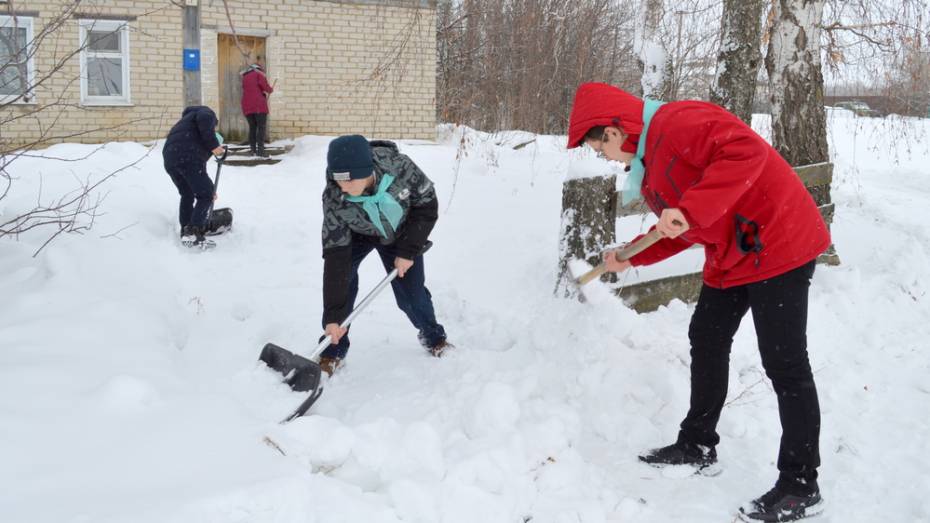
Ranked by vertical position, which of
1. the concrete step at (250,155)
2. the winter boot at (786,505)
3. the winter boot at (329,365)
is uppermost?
the concrete step at (250,155)

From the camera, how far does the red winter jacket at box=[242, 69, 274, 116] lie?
37.7 feet

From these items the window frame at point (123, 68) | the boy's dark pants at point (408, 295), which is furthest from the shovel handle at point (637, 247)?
the window frame at point (123, 68)

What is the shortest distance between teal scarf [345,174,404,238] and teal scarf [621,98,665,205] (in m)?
1.32

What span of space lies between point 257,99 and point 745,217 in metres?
10.1

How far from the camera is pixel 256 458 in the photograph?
281 cm

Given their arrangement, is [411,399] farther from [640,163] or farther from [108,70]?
[108,70]

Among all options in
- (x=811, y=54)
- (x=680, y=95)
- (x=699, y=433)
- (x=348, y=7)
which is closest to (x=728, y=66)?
(x=811, y=54)

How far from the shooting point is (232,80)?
13.0 meters

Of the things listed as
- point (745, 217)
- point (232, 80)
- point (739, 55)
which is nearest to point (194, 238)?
point (739, 55)

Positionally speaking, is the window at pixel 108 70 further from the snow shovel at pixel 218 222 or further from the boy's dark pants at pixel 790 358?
the boy's dark pants at pixel 790 358

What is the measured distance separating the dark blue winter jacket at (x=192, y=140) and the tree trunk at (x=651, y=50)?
428 centimetres

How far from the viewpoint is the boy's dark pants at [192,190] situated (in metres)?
6.94

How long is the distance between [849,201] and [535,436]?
892 cm

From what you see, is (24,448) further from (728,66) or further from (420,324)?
(728,66)
